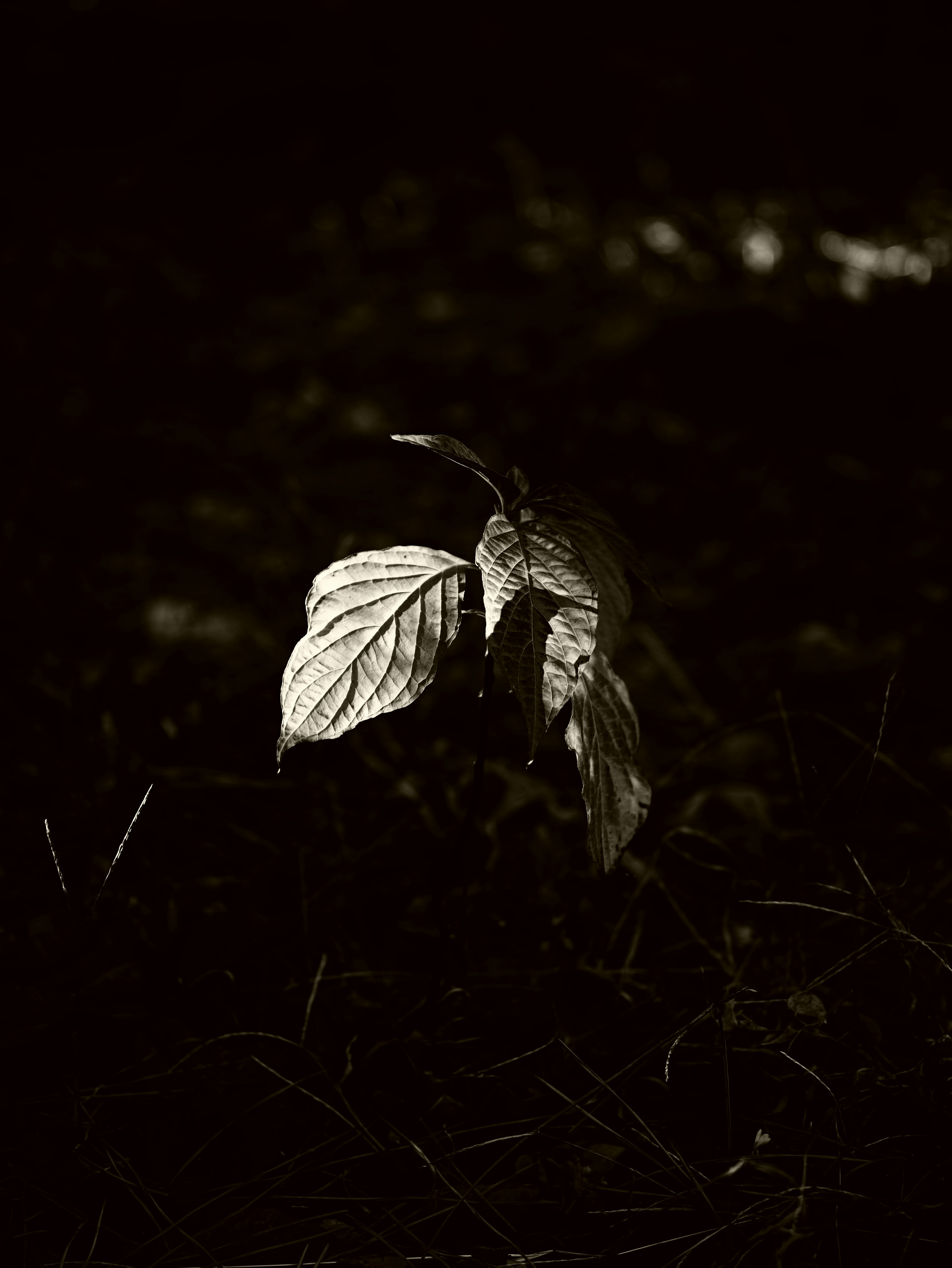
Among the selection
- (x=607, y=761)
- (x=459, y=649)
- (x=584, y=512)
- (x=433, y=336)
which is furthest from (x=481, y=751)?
(x=433, y=336)

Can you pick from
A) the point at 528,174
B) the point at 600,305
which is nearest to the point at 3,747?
the point at 600,305

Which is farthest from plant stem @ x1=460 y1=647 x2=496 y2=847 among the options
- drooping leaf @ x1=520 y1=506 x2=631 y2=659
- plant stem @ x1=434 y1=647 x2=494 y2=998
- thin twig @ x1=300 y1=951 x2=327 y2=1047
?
thin twig @ x1=300 y1=951 x2=327 y2=1047

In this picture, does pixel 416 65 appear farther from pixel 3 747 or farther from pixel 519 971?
pixel 519 971

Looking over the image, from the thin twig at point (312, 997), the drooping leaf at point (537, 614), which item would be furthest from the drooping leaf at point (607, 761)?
the thin twig at point (312, 997)

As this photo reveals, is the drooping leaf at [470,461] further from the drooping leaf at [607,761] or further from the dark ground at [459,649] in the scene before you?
the dark ground at [459,649]

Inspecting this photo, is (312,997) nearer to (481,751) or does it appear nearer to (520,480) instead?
(481,751)

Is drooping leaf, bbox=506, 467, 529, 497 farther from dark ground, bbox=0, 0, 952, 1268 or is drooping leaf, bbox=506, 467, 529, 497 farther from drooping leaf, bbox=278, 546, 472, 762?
dark ground, bbox=0, 0, 952, 1268

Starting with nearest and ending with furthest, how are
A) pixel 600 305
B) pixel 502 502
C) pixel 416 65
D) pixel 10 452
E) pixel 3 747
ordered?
pixel 502 502
pixel 3 747
pixel 10 452
pixel 600 305
pixel 416 65
